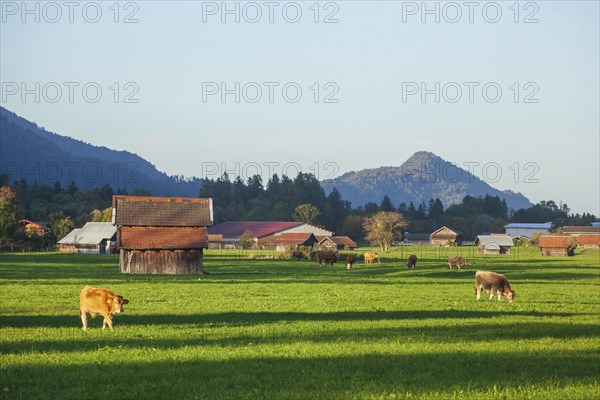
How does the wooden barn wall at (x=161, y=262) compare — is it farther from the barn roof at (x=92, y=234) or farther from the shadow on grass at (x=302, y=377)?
the barn roof at (x=92, y=234)

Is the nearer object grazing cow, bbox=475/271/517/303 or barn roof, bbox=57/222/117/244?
grazing cow, bbox=475/271/517/303

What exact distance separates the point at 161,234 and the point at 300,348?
4927 centimetres

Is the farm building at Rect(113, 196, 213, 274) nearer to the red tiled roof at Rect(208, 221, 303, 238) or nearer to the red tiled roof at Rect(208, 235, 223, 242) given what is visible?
the red tiled roof at Rect(208, 221, 303, 238)

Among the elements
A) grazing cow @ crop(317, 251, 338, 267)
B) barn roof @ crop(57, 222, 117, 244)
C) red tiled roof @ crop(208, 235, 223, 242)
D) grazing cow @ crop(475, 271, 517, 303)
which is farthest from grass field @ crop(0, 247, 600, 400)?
red tiled roof @ crop(208, 235, 223, 242)

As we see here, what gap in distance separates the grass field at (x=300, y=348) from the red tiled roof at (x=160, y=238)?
92.8ft

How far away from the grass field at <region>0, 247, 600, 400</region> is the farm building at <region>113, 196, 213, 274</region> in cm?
2786

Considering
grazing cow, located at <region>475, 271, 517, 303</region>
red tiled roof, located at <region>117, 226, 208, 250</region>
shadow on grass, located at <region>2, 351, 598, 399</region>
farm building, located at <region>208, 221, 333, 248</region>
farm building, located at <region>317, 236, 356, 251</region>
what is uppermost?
farm building, located at <region>208, 221, 333, 248</region>

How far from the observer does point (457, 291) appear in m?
45.4

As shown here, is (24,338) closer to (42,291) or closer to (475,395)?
(475,395)

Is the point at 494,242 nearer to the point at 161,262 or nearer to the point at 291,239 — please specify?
the point at 291,239

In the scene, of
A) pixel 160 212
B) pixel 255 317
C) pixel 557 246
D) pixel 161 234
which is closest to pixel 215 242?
pixel 557 246

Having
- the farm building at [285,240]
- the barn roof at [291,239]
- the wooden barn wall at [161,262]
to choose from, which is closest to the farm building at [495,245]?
the farm building at [285,240]

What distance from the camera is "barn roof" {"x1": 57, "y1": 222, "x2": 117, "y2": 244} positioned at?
127 meters

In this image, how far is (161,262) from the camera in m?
68.2
